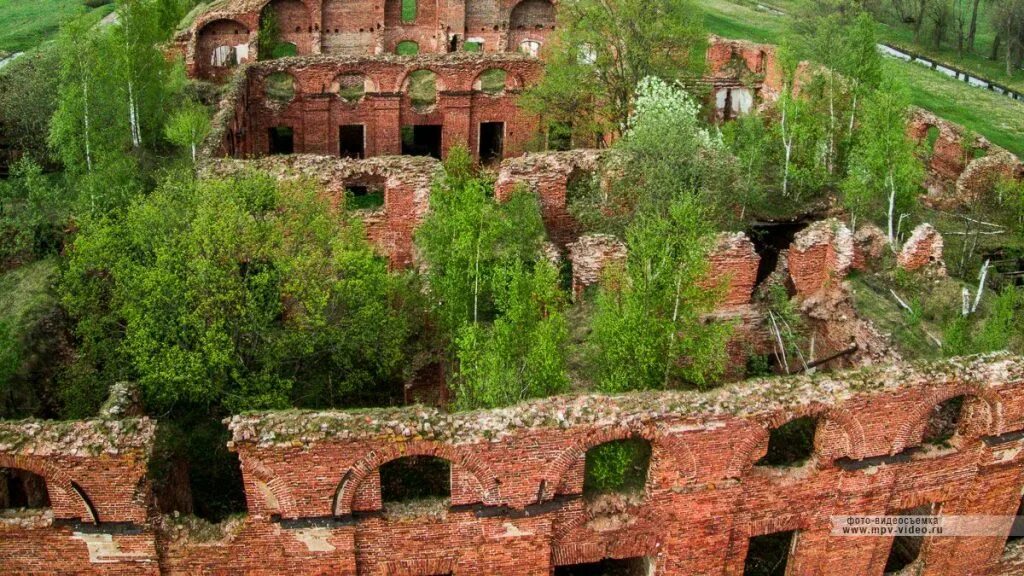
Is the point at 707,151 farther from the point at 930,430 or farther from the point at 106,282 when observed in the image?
the point at 106,282

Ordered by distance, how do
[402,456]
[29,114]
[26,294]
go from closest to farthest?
1. [402,456]
2. [26,294]
3. [29,114]

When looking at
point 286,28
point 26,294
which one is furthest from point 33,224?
point 286,28

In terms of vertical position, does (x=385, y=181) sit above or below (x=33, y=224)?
above

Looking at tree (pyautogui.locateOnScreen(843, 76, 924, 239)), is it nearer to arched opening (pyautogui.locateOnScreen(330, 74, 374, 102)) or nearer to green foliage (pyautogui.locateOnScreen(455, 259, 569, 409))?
green foliage (pyautogui.locateOnScreen(455, 259, 569, 409))

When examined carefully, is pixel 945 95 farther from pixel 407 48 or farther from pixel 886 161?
pixel 886 161

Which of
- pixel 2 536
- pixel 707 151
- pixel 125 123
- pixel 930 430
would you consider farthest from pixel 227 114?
pixel 930 430

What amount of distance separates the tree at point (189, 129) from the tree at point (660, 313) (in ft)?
45.0

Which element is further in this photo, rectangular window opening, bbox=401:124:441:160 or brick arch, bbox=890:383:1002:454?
rectangular window opening, bbox=401:124:441:160

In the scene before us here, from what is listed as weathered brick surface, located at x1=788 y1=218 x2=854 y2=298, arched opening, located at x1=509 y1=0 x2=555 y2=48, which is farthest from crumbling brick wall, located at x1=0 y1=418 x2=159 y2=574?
arched opening, located at x1=509 y1=0 x2=555 y2=48

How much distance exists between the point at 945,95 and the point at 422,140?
29498 mm

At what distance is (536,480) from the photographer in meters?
14.9

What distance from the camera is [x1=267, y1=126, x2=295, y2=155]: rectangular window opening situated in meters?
37.8

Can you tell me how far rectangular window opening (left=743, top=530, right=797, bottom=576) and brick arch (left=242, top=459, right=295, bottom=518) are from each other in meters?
8.13

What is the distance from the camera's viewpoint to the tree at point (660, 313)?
16422 millimetres
